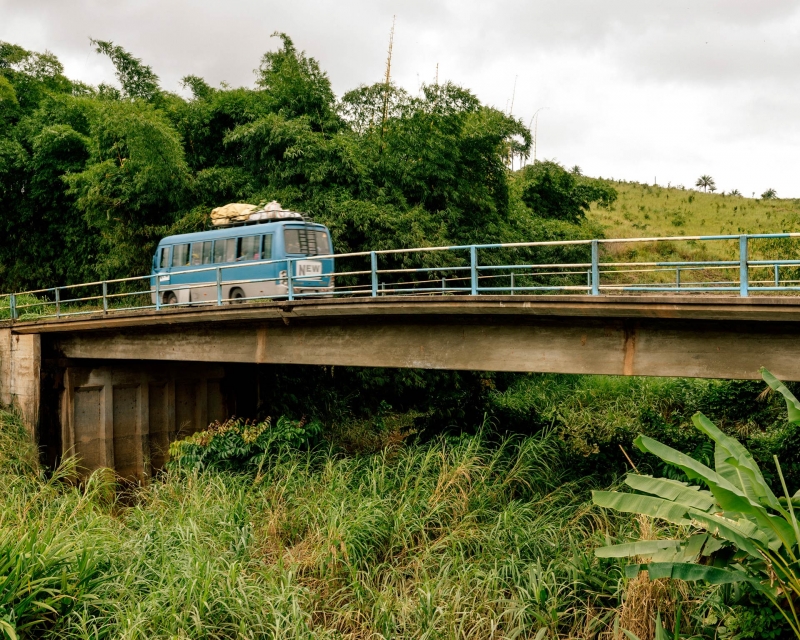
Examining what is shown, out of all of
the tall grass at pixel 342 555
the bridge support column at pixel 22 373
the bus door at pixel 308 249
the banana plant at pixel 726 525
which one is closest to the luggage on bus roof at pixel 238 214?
the bus door at pixel 308 249

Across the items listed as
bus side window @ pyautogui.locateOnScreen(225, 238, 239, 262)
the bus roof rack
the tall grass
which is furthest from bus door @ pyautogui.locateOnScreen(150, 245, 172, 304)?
the tall grass

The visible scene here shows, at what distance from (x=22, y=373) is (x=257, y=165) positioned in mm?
9270

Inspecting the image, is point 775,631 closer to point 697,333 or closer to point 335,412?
point 697,333

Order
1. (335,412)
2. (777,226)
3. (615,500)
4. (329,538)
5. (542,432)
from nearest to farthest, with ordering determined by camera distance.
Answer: (615,500)
(329,538)
(542,432)
(335,412)
(777,226)

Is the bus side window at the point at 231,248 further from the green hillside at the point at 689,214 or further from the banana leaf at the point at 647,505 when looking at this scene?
the green hillside at the point at 689,214

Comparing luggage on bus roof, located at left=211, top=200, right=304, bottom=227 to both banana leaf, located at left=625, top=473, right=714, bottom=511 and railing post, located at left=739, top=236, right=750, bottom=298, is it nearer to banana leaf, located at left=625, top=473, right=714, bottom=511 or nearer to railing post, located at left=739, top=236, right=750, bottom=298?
railing post, located at left=739, top=236, right=750, bottom=298

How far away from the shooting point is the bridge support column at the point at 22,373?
16625 mm

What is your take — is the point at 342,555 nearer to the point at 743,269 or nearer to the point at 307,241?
the point at 743,269

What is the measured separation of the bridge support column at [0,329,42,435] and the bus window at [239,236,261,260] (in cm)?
511

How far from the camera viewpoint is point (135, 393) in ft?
58.3

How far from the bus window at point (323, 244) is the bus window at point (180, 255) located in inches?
157

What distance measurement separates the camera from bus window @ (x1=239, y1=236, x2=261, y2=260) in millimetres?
17250

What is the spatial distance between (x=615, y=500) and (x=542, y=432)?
7289 mm

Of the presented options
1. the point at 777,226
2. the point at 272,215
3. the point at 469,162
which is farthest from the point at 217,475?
the point at 777,226
